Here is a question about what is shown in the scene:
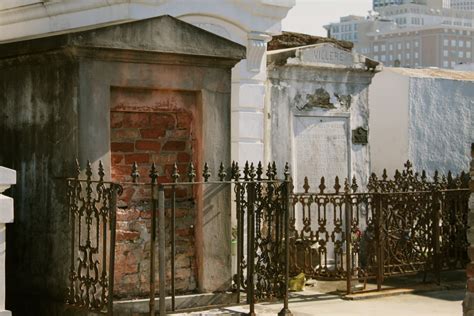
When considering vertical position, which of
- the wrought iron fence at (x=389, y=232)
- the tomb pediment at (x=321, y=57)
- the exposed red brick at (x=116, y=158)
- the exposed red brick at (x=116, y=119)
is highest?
the tomb pediment at (x=321, y=57)

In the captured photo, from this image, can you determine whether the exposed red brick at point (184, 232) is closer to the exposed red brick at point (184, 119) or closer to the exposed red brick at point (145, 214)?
the exposed red brick at point (145, 214)

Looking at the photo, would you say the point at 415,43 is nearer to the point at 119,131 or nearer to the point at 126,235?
the point at 119,131

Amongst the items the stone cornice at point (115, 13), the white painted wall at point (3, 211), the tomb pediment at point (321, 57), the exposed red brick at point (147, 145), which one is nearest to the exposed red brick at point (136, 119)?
the exposed red brick at point (147, 145)

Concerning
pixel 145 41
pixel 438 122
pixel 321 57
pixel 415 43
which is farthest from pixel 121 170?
pixel 415 43

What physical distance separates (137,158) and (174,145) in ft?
1.13

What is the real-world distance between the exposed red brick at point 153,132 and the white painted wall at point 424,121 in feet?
30.8

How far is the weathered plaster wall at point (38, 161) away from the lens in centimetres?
745

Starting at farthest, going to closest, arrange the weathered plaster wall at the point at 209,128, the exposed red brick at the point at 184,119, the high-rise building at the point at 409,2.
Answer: the high-rise building at the point at 409,2 < the exposed red brick at the point at 184,119 < the weathered plaster wall at the point at 209,128

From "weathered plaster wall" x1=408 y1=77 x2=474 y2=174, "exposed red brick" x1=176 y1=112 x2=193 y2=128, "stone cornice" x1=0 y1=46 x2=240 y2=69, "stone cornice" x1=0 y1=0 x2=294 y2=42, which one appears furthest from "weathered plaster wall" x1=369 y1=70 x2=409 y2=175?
"exposed red brick" x1=176 y1=112 x2=193 y2=128

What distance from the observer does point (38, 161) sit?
25.4 feet

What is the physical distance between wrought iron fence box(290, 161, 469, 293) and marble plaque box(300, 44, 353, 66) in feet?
6.11

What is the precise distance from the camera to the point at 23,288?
792 cm

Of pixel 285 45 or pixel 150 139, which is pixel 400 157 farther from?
pixel 150 139

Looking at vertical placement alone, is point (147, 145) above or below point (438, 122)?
below
